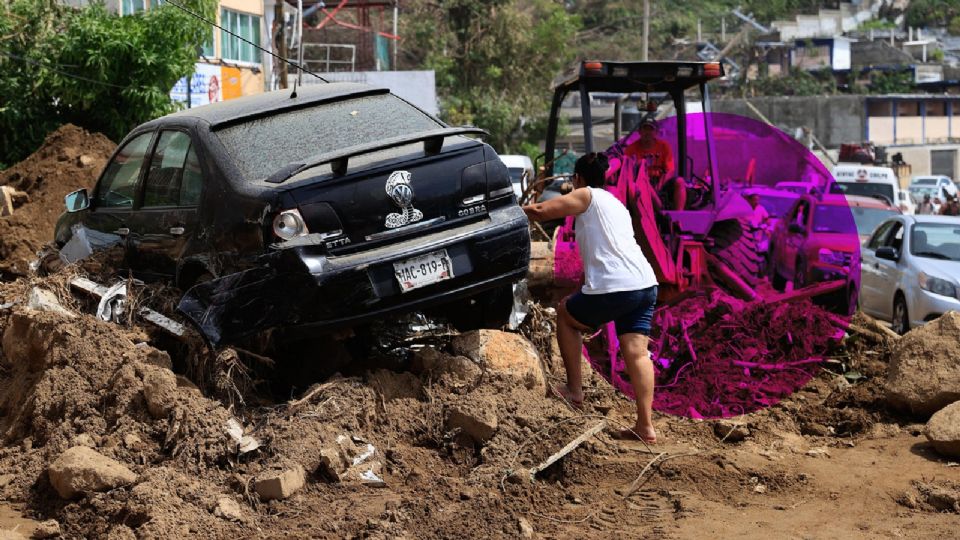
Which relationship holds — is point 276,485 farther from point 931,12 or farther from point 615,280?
point 931,12

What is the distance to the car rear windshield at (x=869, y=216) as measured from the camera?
18.0m

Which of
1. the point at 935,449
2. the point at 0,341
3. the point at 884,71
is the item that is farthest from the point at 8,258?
the point at 884,71

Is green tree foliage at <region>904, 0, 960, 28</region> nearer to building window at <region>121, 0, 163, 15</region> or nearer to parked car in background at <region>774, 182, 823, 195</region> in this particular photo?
building window at <region>121, 0, 163, 15</region>

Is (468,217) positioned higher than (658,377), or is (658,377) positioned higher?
(468,217)

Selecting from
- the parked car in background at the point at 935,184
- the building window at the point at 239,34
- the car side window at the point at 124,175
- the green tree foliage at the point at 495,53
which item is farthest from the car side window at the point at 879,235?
the green tree foliage at the point at 495,53

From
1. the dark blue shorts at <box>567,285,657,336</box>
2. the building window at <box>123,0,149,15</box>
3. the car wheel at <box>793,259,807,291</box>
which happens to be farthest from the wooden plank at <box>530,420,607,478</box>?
the building window at <box>123,0,149,15</box>

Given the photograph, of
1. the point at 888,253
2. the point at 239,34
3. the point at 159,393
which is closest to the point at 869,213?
the point at 888,253

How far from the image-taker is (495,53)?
45.2 m

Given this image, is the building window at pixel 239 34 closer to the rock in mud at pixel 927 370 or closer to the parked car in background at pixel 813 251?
the parked car in background at pixel 813 251

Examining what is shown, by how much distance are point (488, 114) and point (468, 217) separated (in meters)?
36.5

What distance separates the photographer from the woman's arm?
651 cm

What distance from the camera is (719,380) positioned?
816 cm

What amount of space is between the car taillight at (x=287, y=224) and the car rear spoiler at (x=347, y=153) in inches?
7.2

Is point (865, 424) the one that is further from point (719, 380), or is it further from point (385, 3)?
point (385, 3)
